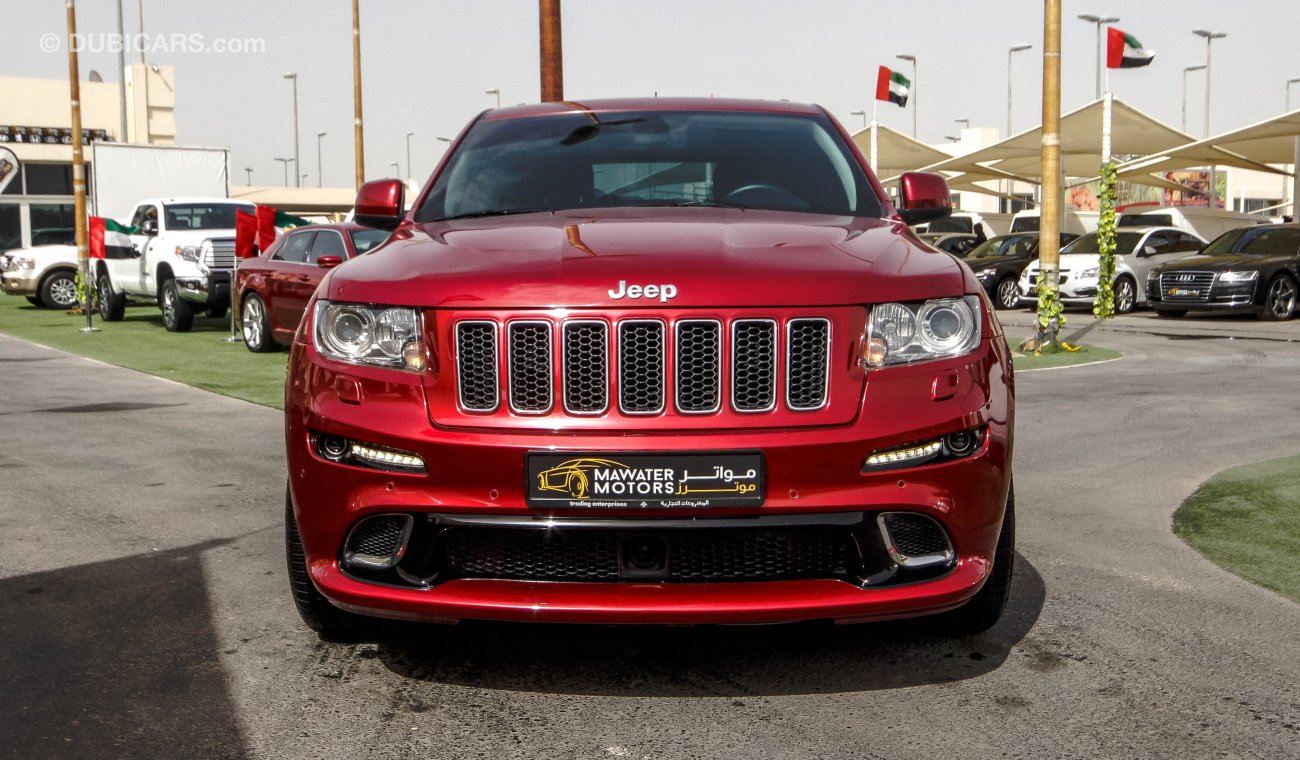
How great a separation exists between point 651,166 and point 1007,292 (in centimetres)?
2335

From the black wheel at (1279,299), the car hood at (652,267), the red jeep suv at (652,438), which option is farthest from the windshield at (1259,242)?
the red jeep suv at (652,438)

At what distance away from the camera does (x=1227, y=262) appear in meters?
21.5

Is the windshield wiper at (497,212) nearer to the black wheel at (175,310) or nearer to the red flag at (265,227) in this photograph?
the red flag at (265,227)

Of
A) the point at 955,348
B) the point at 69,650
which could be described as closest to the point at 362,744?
the point at 69,650

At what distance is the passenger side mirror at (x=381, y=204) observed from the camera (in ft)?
17.4

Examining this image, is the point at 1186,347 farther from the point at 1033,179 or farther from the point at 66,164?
the point at 66,164

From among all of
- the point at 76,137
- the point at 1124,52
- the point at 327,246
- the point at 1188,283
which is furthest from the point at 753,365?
the point at 1124,52

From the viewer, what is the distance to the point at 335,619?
4.15 m

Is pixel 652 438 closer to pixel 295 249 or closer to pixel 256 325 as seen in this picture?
pixel 295 249

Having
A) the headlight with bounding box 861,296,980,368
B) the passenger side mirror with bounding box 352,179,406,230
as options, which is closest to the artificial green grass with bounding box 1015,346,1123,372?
the passenger side mirror with bounding box 352,179,406,230

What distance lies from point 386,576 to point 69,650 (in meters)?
1.21

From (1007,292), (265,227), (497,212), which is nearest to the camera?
(497,212)

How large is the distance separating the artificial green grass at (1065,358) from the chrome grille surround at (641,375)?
428 inches

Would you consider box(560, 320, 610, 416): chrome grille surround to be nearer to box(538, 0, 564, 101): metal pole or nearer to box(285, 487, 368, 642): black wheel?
box(285, 487, 368, 642): black wheel
